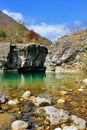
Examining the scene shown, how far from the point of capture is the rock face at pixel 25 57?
4875 cm

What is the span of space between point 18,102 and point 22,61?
120 feet

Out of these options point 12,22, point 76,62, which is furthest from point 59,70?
point 12,22

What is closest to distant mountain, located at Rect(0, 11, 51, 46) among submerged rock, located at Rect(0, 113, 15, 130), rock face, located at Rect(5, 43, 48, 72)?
rock face, located at Rect(5, 43, 48, 72)

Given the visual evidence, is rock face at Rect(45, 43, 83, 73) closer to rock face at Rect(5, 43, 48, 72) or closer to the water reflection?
rock face at Rect(5, 43, 48, 72)

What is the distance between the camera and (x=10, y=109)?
1152 cm

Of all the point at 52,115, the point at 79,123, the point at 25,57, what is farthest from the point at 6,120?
the point at 25,57

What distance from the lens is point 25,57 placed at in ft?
163

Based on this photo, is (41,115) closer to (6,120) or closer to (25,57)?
(6,120)

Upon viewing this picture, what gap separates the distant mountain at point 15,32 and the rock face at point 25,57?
16648 mm

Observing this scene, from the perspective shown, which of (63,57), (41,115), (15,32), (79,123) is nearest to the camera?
(79,123)

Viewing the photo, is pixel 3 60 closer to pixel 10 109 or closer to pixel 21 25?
pixel 10 109

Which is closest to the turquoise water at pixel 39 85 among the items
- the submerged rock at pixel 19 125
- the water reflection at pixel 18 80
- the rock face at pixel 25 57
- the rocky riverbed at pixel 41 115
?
the water reflection at pixel 18 80

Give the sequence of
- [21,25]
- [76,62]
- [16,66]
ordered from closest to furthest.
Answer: [76,62]
[16,66]
[21,25]

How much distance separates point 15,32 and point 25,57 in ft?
133
